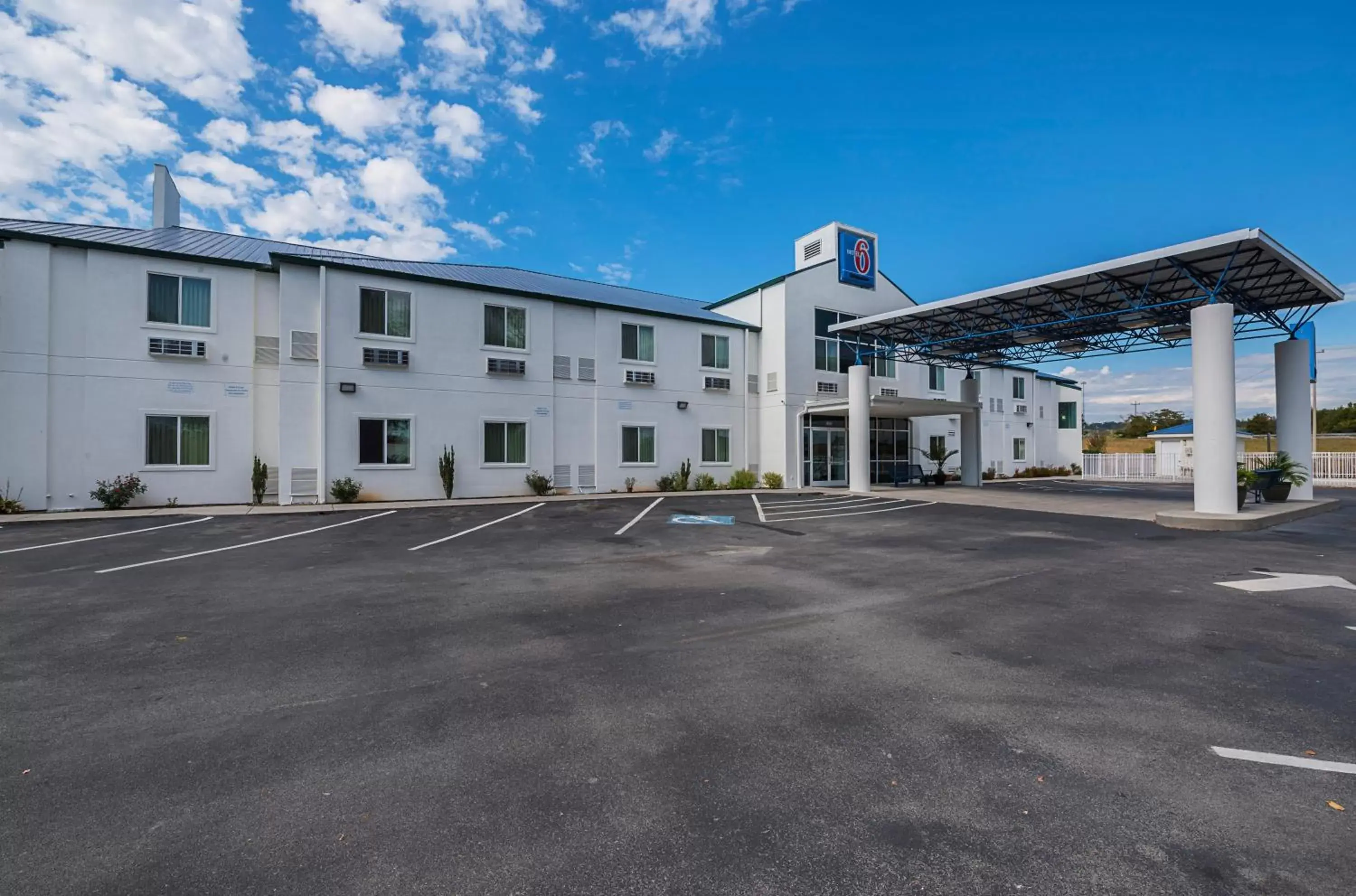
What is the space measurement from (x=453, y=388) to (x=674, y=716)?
17.2 metres

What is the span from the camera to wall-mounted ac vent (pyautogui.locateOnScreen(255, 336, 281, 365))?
55.2 ft

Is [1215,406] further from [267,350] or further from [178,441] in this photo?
Answer: [178,441]

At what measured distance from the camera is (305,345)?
666 inches

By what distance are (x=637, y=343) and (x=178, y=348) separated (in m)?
14.0

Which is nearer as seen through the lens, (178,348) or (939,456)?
(178,348)

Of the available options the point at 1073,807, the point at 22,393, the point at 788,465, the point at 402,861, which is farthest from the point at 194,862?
the point at 788,465

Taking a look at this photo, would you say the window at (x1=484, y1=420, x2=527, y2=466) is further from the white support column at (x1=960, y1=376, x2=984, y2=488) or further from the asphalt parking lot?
the white support column at (x1=960, y1=376, x2=984, y2=488)

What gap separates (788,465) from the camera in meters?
23.8

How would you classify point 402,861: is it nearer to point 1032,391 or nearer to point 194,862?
point 194,862

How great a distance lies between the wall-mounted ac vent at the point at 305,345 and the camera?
1680 cm

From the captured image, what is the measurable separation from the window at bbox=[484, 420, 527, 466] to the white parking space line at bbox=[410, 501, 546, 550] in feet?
11.6

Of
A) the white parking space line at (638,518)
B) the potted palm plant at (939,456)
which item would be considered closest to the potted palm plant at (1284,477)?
the potted palm plant at (939,456)

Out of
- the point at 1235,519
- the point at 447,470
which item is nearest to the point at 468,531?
the point at 447,470

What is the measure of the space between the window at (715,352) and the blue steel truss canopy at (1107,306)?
5041 millimetres
